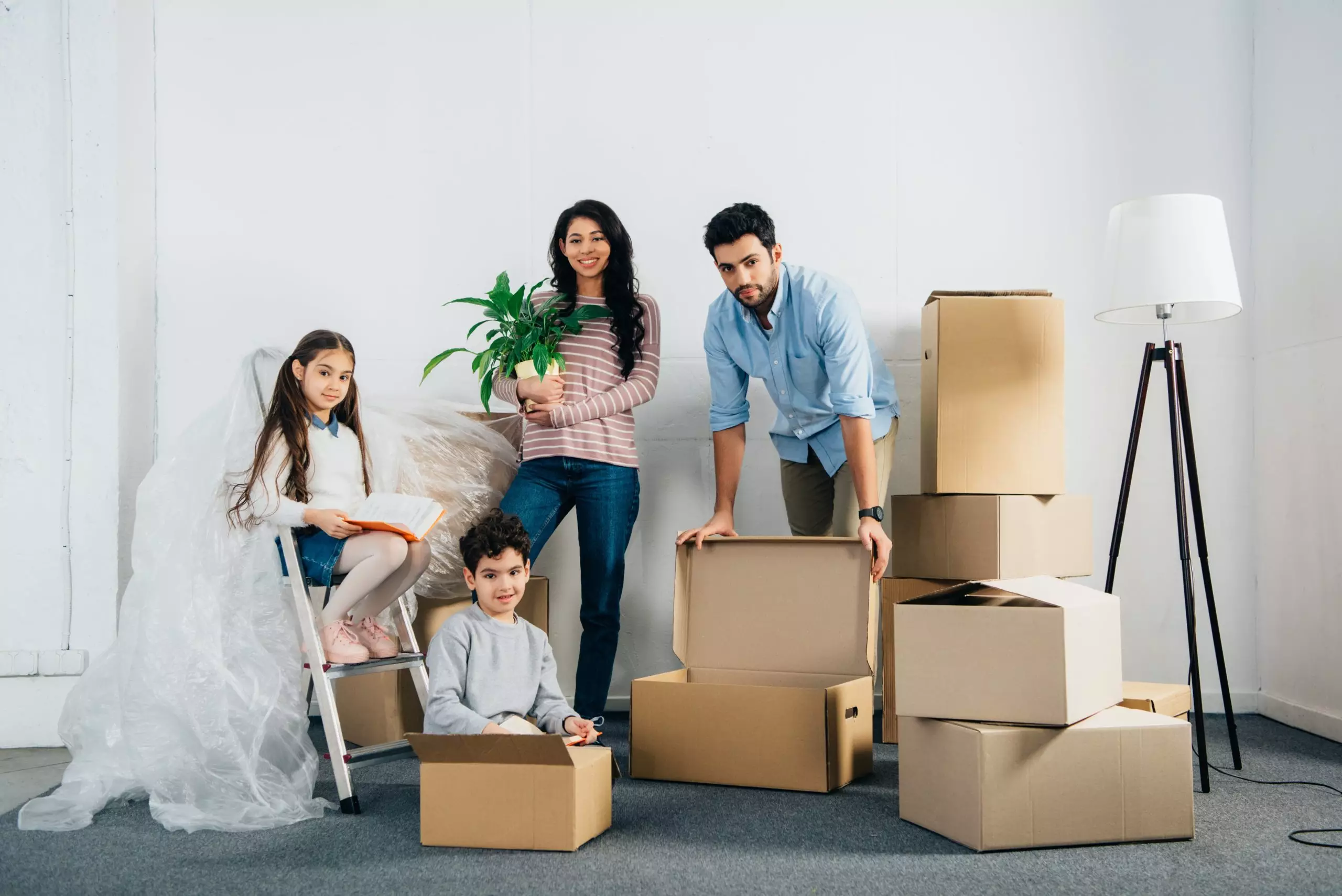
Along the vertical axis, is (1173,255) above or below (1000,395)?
above

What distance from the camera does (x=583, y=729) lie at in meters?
1.78

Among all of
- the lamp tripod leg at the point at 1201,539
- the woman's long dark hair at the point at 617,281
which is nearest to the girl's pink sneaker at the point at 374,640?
the woman's long dark hair at the point at 617,281

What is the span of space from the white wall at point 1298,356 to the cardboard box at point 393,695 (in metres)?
2.12

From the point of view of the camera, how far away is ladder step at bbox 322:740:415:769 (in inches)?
73.6

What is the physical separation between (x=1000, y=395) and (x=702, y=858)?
4.59ft

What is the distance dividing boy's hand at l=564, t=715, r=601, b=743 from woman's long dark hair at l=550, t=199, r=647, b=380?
38.1 inches

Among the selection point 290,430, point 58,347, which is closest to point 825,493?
point 290,430

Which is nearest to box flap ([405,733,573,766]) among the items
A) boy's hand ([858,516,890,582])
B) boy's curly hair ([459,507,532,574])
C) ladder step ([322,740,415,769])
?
ladder step ([322,740,415,769])

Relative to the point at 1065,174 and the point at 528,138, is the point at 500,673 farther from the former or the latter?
the point at 1065,174

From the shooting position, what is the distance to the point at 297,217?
2.87 meters

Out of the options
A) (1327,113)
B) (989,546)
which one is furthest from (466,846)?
(1327,113)

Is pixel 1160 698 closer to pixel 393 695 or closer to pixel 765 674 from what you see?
pixel 765 674

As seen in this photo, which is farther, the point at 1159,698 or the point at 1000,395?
the point at 1000,395

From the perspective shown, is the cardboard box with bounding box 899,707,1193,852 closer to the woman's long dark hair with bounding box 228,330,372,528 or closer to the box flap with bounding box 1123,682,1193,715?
the box flap with bounding box 1123,682,1193,715
